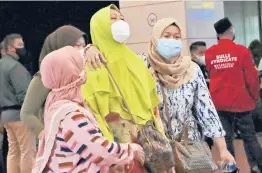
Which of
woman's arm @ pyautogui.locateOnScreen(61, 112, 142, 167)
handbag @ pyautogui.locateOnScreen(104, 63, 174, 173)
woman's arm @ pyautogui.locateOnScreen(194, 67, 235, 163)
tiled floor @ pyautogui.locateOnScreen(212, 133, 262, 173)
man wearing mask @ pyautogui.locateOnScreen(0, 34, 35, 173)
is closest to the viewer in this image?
woman's arm @ pyautogui.locateOnScreen(61, 112, 142, 167)

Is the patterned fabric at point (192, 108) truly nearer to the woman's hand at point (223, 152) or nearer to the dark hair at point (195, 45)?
the woman's hand at point (223, 152)

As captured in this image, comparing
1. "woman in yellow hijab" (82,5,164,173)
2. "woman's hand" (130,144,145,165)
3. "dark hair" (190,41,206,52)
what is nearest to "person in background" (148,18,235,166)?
"woman in yellow hijab" (82,5,164,173)

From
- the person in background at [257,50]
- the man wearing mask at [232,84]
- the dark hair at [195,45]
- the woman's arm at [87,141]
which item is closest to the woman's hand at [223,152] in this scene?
the woman's arm at [87,141]

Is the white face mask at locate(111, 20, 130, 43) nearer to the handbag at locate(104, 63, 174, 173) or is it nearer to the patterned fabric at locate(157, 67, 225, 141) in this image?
the handbag at locate(104, 63, 174, 173)

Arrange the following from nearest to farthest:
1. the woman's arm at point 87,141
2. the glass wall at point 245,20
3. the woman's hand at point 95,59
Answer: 1. the woman's arm at point 87,141
2. the woman's hand at point 95,59
3. the glass wall at point 245,20

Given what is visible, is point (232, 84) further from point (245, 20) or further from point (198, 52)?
point (245, 20)

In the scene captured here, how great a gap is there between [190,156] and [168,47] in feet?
2.52

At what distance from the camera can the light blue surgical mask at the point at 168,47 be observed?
4516 millimetres

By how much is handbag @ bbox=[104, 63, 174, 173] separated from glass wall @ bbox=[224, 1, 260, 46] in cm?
993

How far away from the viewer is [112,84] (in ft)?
13.2

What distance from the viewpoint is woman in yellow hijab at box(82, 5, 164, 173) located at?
3.99m

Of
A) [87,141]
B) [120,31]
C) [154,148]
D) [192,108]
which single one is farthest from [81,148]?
[192,108]

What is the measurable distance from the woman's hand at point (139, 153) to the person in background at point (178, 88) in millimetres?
653

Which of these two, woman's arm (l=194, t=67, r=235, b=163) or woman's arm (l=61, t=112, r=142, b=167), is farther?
woman's arm (l=194, t=67, r=235, b=163)
